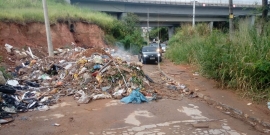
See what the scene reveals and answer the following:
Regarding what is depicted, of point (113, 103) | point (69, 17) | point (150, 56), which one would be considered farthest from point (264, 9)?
point (69, 17)

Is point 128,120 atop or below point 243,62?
below

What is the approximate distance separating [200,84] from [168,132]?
5.18 meters

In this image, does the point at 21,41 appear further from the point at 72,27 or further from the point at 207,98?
the point at 207,98

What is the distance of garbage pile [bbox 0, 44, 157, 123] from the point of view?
7.71 metres

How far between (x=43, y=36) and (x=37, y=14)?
2.02 meters

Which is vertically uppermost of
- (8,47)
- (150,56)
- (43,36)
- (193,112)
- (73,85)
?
(43,36)

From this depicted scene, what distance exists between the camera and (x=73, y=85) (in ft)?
31.9

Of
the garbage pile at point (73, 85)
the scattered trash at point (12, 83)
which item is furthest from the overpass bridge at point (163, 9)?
the scattered trash at point (12, 83)

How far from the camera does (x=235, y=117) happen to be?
630 cm

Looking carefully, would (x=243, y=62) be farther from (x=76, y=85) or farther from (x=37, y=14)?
(x=37, y=14)

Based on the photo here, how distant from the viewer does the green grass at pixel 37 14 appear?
18203 mm

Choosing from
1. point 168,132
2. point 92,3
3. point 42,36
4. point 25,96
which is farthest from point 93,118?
point 92,3

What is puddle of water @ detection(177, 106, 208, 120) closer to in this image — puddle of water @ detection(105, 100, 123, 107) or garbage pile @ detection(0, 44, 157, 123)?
garbage pile @ detection(0, 44, 157, 123)

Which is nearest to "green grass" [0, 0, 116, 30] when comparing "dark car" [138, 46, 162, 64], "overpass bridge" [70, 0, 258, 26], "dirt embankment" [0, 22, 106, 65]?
"dirt embankment" [0, 22, 106, 65]
